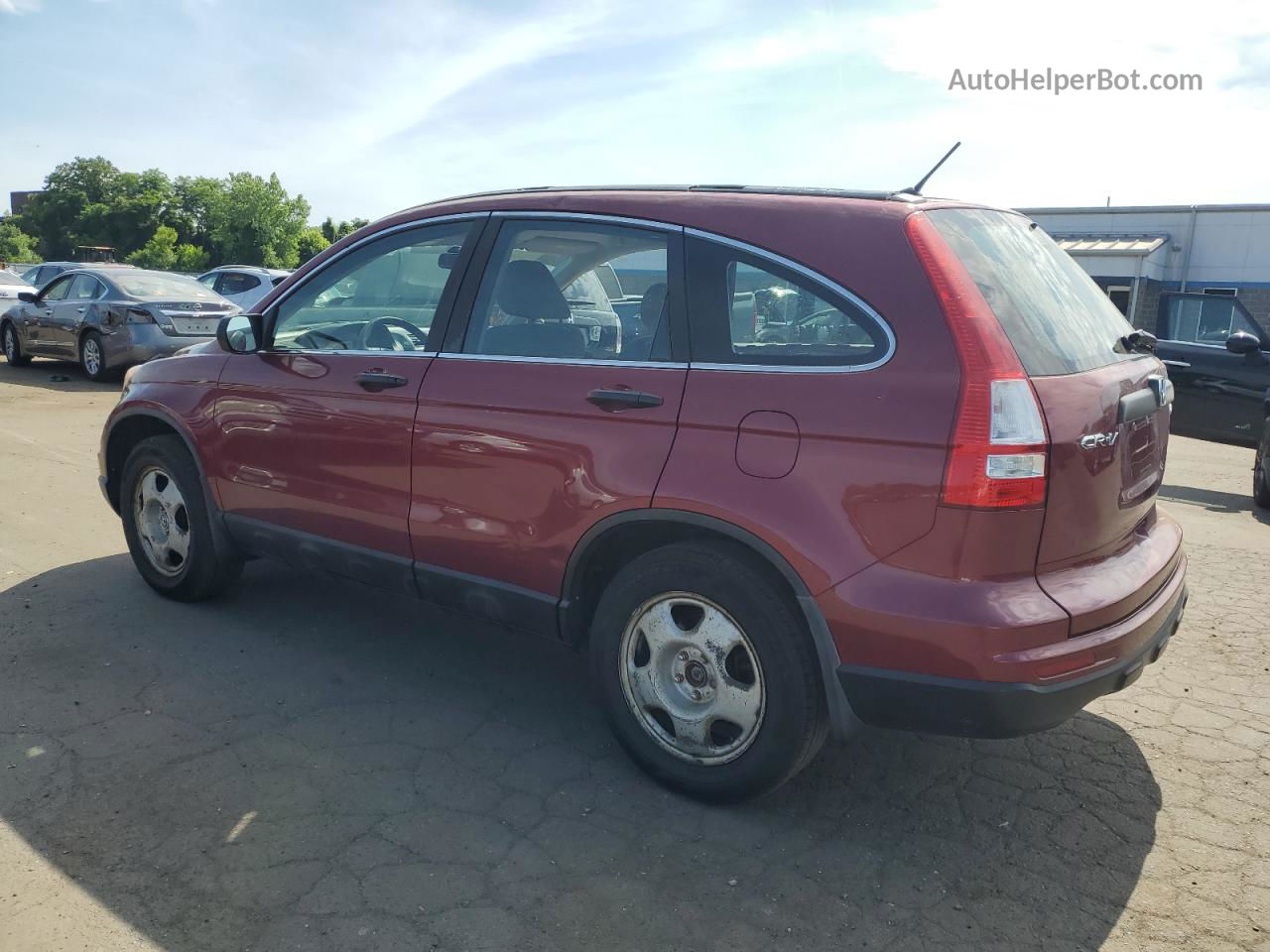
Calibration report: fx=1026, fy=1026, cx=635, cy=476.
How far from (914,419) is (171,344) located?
491 inches

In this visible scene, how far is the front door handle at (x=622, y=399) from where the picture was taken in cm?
320

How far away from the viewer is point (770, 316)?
312cm

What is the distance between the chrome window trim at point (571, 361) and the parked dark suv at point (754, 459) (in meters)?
0.01

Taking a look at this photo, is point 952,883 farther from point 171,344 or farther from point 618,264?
point 171,344

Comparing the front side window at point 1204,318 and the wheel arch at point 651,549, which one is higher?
the front side window at point 1204,318

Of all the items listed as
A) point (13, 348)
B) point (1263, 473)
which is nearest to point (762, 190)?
point (1263, 473)

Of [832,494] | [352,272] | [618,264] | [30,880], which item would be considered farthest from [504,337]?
[30,880]

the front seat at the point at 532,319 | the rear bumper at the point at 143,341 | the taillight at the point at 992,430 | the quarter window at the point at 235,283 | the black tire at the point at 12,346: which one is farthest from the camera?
the quarter window at the point at 235,283

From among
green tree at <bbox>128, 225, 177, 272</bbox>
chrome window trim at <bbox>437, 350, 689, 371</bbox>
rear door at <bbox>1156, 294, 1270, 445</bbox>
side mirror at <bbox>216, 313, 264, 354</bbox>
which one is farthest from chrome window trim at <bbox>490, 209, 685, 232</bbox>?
green tree at <bbox>128, 225, 177, 272</bbox>

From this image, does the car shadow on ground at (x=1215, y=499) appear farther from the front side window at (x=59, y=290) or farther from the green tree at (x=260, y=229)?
the green tree at (x=260, y=229)

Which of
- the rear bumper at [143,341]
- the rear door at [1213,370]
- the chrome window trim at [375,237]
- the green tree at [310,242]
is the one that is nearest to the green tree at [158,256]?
the green tree at [310,242]

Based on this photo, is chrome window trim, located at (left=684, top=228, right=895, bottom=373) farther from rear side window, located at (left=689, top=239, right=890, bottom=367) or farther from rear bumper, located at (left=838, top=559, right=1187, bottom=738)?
rear bumper, located at (left=838, top=559, right=1187, bottom=738)

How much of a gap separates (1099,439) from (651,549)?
1.38 metres

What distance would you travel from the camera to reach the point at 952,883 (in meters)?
2.90
